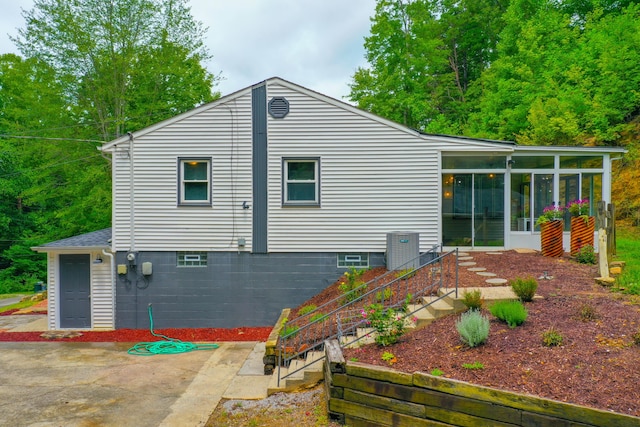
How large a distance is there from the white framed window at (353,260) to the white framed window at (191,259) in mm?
3667

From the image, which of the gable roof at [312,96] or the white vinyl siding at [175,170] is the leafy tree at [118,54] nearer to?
the gable roof at [312,96]

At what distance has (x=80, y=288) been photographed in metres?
10.3

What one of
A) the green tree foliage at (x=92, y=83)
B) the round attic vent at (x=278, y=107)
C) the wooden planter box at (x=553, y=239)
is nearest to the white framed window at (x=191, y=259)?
the round attic vent at (x=278, y=107)

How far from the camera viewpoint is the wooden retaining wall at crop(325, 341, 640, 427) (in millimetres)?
3189

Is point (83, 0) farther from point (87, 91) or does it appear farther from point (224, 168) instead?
point (224, 168)

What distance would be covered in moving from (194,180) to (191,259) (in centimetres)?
213

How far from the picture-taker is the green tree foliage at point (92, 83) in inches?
617

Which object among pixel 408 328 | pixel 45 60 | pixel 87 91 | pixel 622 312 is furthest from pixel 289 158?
pixel 45 60

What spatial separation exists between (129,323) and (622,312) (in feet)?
34.8

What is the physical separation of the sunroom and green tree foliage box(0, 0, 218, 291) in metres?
13.8

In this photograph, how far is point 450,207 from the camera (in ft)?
35.3

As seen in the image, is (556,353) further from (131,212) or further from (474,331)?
(131,212)

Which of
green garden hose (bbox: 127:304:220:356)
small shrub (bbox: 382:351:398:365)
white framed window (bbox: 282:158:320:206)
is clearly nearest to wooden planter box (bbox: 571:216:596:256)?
white framed window (bbox: 282:158:320:206)

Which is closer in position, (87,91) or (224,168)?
(224,168)
